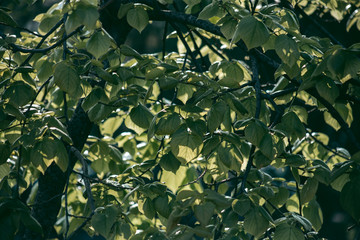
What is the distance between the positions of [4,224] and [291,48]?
46.6 inches

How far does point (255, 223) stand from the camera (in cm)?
A: 137

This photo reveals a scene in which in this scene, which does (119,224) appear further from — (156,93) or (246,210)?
(156,93)

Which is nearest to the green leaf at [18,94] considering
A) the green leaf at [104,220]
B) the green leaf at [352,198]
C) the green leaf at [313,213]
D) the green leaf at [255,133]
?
the green leaf at [104,220]

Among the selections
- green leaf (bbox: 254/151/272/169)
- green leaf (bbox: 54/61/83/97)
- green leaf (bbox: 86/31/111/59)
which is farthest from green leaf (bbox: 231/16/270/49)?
green leaf (bbox: 54/61/83/97)

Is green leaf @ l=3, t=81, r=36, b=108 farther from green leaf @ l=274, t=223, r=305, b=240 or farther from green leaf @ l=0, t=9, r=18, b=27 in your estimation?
green leaf @ l=274, t=223, r=305, b=240

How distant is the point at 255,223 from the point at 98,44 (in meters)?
0.89

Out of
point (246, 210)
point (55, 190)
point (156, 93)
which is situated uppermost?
point (246, 210)

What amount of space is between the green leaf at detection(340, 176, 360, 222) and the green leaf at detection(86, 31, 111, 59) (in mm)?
1004

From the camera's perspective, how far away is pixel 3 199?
4.66ft

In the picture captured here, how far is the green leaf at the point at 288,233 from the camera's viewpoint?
1.38 metres

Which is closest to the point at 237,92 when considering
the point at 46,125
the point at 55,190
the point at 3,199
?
the point at 46,125

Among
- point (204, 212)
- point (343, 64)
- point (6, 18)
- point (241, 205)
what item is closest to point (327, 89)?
point (343, 64)

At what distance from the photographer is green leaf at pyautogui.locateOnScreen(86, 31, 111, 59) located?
158cm

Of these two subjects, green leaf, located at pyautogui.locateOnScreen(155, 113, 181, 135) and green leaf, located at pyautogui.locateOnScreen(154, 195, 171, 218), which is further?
green leaf, located at pyautogui.locateOnScreen(154, 195, 171, 218)
